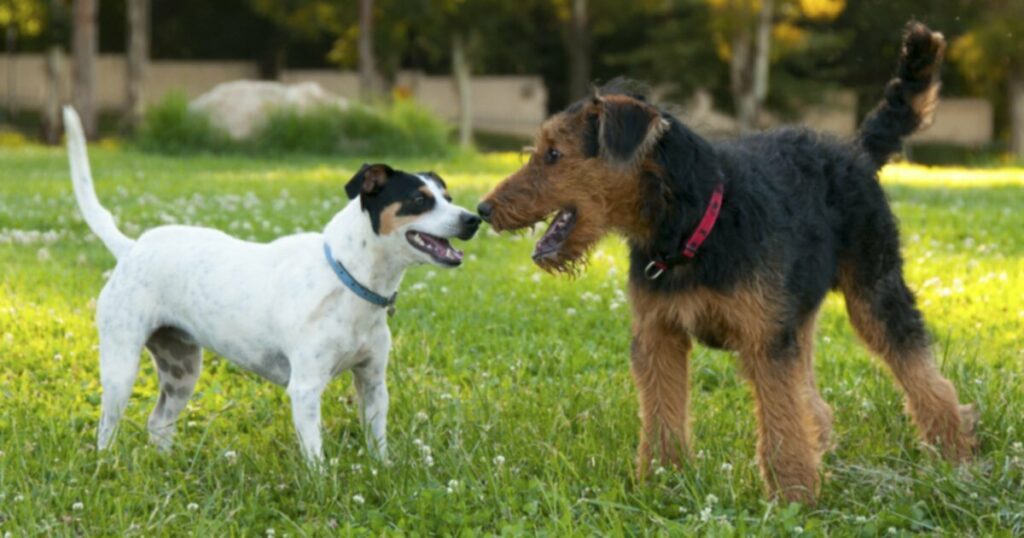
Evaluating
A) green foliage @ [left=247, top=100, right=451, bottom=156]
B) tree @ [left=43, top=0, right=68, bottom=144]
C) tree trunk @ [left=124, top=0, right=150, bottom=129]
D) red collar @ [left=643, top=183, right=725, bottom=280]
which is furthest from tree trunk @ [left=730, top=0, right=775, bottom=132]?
red collar @ [left=643, top=183, right=725, bottom=280]

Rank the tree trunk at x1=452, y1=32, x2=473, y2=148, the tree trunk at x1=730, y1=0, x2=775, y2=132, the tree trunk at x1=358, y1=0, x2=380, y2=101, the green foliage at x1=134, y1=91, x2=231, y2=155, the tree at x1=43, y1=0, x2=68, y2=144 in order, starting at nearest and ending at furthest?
the green foliage at x1=134, y1=91, x2=231, y2=155 → the tree trunk at x1=358, y1=0, x2=380, y2=101 → the tree at x1=43, y1=0, x2=68, y2=144 → the tree trunk at x1=730, y1=0, x2=775, y2=132 → the tree trunk at x1=452, y1=32, x2=473, y2=148

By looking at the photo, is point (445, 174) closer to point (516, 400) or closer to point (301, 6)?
point (516, 400)

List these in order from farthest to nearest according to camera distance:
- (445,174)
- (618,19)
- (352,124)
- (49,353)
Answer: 1. (618,19)
2. (352,124)
3. (445,174)
4. (49,353)

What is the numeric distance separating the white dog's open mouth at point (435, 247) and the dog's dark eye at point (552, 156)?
0.69 m

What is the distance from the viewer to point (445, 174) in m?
19.6

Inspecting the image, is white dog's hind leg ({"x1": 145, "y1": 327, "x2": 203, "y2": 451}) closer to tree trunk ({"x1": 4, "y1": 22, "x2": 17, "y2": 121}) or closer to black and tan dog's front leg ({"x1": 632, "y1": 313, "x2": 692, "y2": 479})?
black and tan dog's front leg ({"x1": 632, "y1": 313, "x2": 692, "y2": 479})

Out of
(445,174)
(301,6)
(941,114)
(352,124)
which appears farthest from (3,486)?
(941,114)

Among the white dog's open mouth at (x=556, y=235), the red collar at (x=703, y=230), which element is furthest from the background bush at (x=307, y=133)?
the red collar at (x=703, y=230)

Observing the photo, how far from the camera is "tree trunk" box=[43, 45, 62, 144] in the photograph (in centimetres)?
3520

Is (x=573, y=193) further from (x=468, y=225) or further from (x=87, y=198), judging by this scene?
(x=87, y=198)

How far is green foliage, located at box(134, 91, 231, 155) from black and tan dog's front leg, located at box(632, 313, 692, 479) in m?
19.5

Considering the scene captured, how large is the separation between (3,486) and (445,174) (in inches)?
585

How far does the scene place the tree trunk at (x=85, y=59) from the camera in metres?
29.6

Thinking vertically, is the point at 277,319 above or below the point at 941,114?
above
